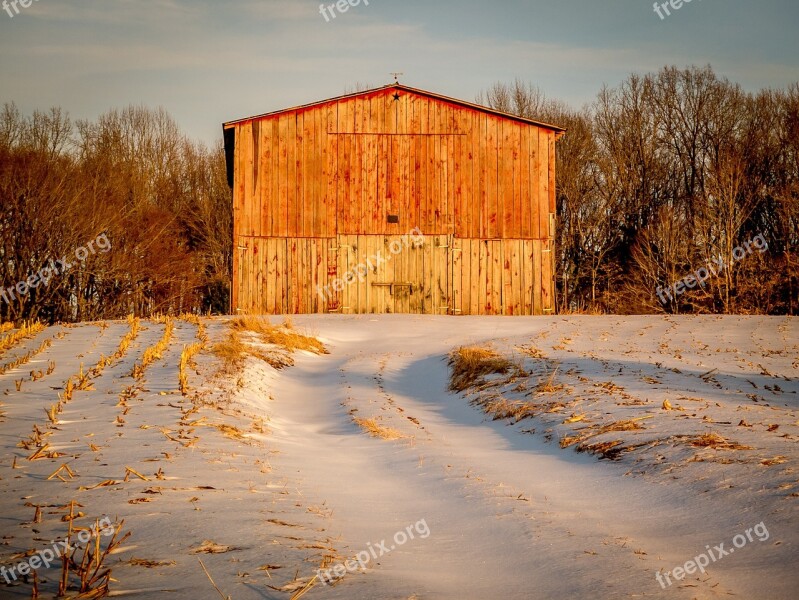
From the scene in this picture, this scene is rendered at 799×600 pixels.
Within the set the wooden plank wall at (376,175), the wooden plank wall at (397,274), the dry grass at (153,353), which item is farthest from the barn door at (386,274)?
the dry grass at (153,353)

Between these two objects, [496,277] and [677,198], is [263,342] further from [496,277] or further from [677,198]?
[677,198]

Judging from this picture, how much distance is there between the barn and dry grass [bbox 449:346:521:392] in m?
9.46

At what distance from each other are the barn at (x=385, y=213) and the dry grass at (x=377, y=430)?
14086 mm

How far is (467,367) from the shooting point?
13344mm

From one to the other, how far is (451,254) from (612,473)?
17.2m

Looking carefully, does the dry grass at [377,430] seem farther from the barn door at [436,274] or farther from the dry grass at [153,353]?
the barn door at [436,274]

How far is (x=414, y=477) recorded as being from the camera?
22.9 ft

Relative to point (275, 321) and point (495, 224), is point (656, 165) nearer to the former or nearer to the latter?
point (495, 224)

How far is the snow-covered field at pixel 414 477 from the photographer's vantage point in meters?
4.21

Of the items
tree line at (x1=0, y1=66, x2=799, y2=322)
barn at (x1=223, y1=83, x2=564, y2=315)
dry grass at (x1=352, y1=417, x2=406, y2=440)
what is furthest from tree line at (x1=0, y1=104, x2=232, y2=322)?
dry grass at (x1=352, y1=417, x2=406, y2=440)

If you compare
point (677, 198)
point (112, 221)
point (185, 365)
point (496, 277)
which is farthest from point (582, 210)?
point (185, 365)

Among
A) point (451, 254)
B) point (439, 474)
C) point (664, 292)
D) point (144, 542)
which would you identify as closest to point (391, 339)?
point (451, 254)

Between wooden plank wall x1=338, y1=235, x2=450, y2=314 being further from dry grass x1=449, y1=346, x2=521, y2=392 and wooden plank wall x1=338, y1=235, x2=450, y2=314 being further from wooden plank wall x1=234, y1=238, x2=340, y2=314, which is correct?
dry grass x1=449, y1=346, x2=521, y2=392

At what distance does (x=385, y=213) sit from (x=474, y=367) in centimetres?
1153
